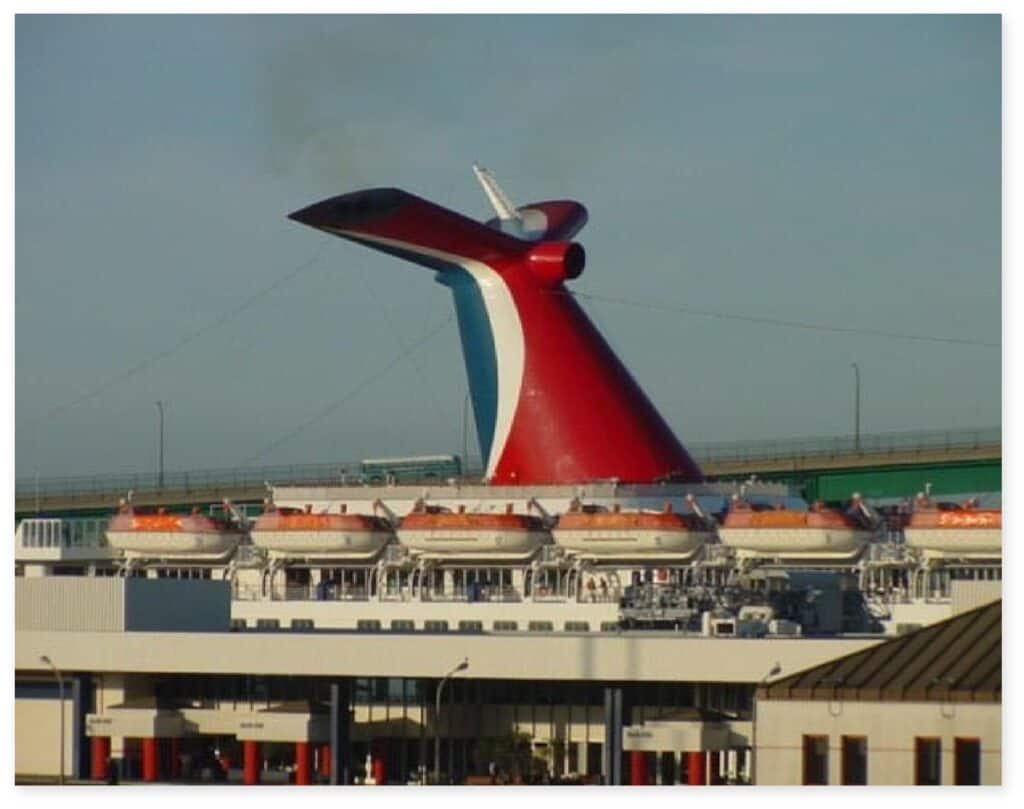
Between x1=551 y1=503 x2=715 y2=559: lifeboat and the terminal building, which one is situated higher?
x1=551 y1=503 x2=715 y2=559: lifeboat

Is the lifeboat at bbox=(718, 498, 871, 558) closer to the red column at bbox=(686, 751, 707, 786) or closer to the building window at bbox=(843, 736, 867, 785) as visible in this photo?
the red column at bbox=(686, 751, 707, 786)

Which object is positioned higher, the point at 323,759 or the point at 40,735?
the point at 40,735

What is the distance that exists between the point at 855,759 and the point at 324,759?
81.0 feet

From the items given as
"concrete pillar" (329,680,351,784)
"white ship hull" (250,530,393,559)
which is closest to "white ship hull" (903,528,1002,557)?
"white ship hull" (250,530,393,559)

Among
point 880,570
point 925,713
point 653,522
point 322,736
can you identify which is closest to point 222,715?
point 322,736

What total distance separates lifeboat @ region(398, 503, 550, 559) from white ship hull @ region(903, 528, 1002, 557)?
383 inches

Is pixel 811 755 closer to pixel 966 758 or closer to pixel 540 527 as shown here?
pixel 966 758

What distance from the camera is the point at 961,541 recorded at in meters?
85.6

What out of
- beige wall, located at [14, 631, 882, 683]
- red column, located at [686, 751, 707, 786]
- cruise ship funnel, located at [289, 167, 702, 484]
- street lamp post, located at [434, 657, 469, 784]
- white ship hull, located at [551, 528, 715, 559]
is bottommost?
red column, located at [686, 751, 707, 786]

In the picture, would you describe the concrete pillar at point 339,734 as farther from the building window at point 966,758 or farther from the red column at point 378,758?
the building window at point 966,758

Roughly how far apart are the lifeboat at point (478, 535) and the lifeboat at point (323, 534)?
1.68 meters

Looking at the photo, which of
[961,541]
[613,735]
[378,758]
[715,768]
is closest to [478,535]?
[378,758]

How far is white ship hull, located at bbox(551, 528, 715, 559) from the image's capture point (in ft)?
281

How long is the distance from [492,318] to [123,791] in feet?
112
